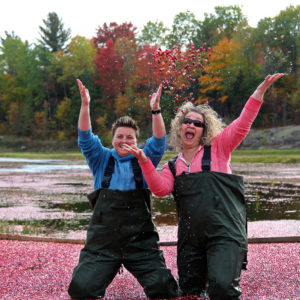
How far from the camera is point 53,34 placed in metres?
71.2

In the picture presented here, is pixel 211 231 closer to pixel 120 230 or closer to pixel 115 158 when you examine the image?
pixel 120 230

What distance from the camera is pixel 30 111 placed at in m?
64.7

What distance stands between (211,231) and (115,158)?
3.92 ft

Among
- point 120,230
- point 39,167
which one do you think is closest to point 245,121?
point 120,230

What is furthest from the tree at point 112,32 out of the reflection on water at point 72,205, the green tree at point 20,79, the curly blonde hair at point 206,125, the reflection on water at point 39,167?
the curly blonde hair at point 206,125

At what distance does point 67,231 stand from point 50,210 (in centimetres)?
259

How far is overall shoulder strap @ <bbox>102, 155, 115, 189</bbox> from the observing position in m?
4.20

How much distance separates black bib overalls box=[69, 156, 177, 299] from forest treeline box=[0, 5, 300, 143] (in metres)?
16.7

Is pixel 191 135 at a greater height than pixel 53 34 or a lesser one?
lesser

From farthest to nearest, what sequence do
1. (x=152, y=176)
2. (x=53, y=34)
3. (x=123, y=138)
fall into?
(x=53, y=34) → (x=123, y=138) → (x=152, y=176)

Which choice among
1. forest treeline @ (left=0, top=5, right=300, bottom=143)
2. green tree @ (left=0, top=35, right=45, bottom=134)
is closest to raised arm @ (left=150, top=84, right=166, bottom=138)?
forest treeline @ (left=0, top=5, right=300, bottom=143)

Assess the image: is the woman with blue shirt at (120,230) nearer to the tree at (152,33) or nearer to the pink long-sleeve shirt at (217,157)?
the pink long-sleeve shirt at (217,157)

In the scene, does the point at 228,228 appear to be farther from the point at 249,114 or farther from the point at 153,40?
the point at 153,40

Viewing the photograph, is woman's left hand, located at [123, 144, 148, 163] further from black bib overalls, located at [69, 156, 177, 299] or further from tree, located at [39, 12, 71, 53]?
tree, located at [39, 12, 71, 53]
